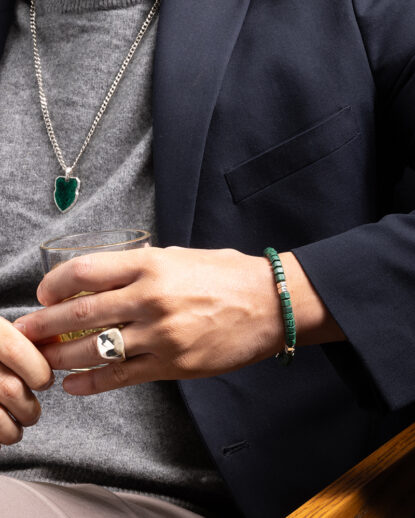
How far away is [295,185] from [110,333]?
1.19 feet

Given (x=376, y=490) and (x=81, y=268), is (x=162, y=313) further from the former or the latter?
(x=376, y=490)

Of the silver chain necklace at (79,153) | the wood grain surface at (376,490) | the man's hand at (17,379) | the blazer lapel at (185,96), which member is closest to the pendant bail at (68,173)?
the silver chain necklace at (79,153)

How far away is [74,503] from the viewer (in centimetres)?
70

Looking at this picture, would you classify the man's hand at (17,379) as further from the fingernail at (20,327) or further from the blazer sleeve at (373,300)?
the blazer sleeve at (373,300)

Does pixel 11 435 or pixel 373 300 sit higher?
pixel 373 300

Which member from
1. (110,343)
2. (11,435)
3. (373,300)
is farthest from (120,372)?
(373,300)

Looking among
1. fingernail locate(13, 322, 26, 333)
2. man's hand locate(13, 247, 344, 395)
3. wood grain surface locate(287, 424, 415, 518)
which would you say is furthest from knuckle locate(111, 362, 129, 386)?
wood grain surface locate(287, 424, 415, 518)

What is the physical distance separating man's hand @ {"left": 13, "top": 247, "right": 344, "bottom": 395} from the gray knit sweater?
24cm

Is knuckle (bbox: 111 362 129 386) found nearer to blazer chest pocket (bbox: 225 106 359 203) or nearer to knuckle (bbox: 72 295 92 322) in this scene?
knuckle (bbox: 72 295 92 322)

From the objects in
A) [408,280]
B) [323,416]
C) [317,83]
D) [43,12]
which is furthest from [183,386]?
[43,12]

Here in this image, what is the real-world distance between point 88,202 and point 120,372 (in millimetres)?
366

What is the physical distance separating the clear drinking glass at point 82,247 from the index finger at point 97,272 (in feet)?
0.11

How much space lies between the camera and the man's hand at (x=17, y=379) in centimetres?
59

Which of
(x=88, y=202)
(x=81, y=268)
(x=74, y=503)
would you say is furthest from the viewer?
(x=88, y=202)
